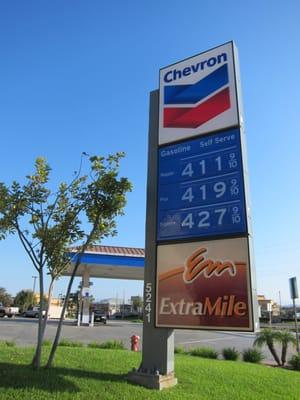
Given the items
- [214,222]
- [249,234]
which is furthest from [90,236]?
[249,234]

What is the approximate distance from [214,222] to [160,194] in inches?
60.0

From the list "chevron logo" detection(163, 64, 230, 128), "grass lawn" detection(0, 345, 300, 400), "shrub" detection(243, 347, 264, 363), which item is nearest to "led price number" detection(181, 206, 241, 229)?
"chevron logo" detection(163, 64, 230, 128)

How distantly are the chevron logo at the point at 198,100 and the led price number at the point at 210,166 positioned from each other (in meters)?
0.93

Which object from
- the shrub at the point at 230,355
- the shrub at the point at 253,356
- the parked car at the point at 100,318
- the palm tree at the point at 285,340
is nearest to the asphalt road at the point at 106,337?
the palm tree at the point at 285,340

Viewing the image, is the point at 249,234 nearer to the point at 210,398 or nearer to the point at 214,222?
the point at 214,222

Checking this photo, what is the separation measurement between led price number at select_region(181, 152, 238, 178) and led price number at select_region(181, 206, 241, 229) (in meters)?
0.80

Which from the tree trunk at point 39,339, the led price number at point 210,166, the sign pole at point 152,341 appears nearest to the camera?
the sign pole at point 152,341

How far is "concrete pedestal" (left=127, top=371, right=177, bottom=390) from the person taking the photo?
8.16 meters

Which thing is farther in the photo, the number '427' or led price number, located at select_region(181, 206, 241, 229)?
the number '427'

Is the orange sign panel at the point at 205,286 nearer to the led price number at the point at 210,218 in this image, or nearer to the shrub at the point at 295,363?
the led price number at the point at 210,218

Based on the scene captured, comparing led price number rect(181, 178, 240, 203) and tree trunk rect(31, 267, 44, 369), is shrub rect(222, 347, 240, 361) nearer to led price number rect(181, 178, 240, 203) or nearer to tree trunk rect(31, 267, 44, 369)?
tree trunk rect(31, 267, 44, 369)

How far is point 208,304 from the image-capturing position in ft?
26.1

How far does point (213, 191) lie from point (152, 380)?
3.71 m

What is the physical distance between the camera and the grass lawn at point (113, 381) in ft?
23.7
